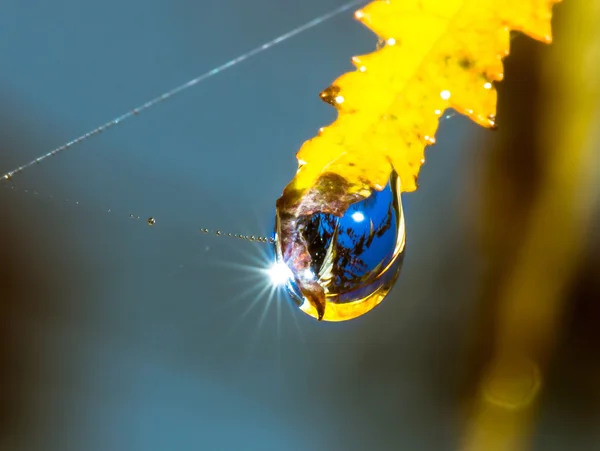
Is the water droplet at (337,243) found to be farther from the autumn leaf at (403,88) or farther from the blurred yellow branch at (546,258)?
the blurred yellow branch at (546,258)

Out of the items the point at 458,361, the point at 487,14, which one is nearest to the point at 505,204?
the point at 458,361

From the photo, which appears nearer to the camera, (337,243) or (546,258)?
(337,243)

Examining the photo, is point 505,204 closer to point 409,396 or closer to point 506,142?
point 506,142

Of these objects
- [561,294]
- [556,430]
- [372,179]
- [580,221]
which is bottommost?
[556,430]

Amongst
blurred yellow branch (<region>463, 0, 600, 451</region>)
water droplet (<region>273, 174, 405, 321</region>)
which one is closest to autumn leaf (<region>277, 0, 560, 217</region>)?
water droplet (<region>273, 174, 405, 321</region>)

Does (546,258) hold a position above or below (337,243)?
above

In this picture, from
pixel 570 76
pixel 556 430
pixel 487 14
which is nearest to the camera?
pixel 487 14

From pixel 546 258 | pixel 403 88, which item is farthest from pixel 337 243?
pixel 546 258

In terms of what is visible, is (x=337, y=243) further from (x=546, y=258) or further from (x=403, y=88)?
(x=546, y=258)
